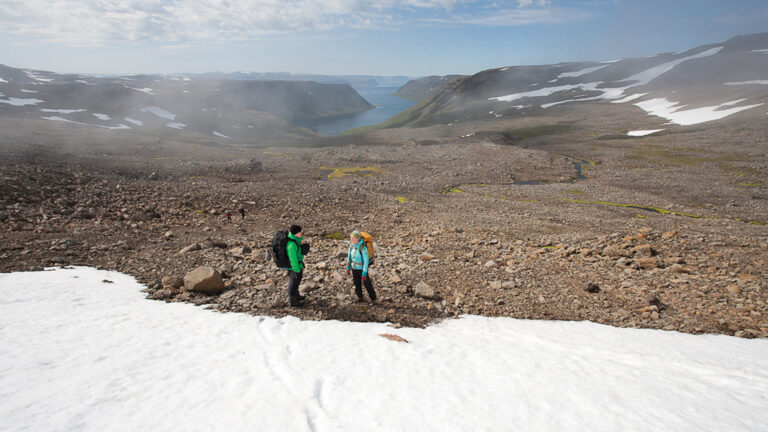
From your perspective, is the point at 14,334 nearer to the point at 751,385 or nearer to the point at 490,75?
the point at 751,385

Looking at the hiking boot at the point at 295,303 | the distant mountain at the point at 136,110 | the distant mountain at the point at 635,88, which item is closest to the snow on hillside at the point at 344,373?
the hiking boot at the point at 295,303

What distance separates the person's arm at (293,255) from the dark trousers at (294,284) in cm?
16

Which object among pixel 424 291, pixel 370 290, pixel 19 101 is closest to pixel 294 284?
pixel 370 290

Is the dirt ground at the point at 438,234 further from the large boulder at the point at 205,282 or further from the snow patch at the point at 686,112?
the snow patch at the point at 686,112

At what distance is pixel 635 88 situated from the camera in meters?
127

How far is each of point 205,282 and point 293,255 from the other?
3.47 metres

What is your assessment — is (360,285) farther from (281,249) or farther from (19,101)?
(19,101)

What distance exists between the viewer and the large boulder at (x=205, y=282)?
11414 millimetres

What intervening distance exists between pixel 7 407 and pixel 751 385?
13.3 meters

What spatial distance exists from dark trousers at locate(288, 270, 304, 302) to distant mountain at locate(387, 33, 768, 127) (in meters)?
89.2

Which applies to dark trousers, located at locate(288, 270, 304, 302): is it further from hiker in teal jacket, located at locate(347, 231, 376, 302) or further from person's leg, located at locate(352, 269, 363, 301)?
person's leg, located at locate(352, 269, 363, 301)

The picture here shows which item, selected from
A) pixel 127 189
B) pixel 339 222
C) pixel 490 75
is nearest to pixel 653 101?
pixel 490 75

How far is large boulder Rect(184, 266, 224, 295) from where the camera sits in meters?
11.4

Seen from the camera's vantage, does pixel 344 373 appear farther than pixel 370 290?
No
